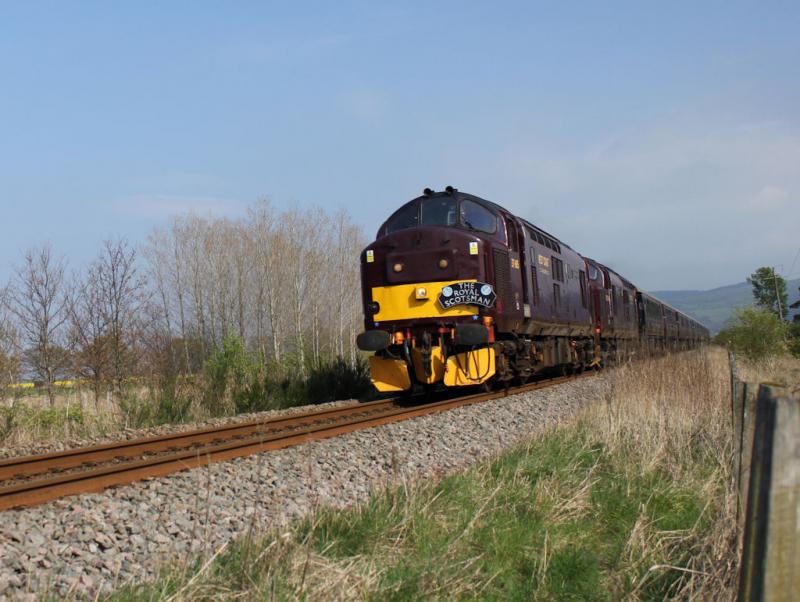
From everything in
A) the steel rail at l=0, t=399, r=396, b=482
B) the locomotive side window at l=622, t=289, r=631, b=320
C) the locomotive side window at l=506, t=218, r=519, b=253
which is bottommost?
the steel rail at l=0, t=399, r=396, b=482

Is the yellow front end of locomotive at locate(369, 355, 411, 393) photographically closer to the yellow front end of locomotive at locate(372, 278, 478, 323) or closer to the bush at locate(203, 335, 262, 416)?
the yellow front end of locomotive at locate(372, 278, 478, 323)

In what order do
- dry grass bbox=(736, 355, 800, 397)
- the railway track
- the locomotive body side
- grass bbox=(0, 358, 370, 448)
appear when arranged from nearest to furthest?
the railway track → grass bbox=(0, 358, 370, 448) → the locomotive body side → dry grass bbox=(736, 355, 800, 397)

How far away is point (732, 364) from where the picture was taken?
26.1 ft

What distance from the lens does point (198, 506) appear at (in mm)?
5273

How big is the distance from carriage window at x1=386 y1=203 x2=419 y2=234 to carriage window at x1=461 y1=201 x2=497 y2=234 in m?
0.89

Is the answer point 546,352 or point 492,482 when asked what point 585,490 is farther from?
point 546,352

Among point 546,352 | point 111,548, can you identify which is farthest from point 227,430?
point 546,352

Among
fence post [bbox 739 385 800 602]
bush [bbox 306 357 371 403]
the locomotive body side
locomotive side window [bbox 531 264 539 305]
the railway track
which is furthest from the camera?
bush [bbox 306 357 371 403]

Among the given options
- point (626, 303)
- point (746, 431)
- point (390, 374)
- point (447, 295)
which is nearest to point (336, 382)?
point (390, 374)

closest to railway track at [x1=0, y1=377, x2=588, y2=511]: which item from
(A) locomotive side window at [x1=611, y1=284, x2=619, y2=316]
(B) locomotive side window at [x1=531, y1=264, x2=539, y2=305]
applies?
(B) locomotive side window at [x1=531, y1=264, x2=539, y2=305]

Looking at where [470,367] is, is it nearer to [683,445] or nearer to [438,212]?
[438,212]

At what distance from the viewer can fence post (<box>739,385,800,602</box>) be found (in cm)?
202

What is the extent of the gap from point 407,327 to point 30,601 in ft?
30.7

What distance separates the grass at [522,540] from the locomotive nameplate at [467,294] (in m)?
4.84
